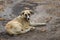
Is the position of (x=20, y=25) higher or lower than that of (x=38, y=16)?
higher

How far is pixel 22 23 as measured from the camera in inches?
238

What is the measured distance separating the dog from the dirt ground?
147mm

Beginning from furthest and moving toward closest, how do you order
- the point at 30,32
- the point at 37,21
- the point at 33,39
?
the point at 37,21, the point at 30,32, the point at 33,39

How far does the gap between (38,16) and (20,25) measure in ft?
5.05

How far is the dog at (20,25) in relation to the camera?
553 centimetres

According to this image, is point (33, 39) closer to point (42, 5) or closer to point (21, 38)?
point (21, 38)

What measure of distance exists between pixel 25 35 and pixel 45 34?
57 cm

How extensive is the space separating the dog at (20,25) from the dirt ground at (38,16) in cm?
15

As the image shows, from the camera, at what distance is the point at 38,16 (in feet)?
23.7

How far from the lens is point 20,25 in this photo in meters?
5.84

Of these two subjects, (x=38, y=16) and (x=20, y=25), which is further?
(x=38, y=16)

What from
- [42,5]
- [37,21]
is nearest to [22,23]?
[37,21]

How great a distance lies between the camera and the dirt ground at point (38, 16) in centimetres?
560

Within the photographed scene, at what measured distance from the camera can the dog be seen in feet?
18.1
